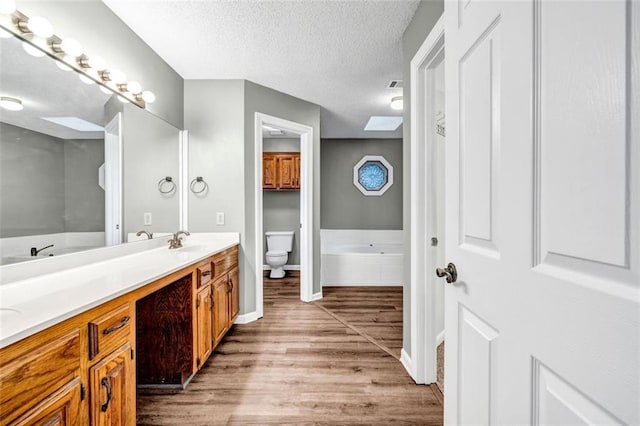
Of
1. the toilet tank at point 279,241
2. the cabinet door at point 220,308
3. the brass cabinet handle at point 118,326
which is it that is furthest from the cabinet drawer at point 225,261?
the toilet tank at point 279,241

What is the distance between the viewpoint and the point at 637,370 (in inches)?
16.0

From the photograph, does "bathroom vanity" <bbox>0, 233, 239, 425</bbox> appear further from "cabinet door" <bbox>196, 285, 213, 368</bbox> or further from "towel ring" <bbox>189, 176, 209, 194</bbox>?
"towel ring" <bbox>189, 176, 209, 194</bbox>

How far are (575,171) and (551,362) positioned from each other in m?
0.36

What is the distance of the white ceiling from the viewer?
184 centimetres

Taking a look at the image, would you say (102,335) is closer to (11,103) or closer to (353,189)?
(11,103)

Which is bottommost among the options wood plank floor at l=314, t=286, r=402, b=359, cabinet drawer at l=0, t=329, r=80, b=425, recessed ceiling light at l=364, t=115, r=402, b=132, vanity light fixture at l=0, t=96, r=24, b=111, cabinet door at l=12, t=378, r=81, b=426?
wood plank floor at l=314, t=286, r=402, b=359

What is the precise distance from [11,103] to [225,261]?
1.56m

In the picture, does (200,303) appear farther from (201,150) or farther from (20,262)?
(201,150)

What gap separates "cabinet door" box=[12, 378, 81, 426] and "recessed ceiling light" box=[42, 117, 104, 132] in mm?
1283

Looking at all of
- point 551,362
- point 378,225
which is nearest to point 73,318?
point 551,362

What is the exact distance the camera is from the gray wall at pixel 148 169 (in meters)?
2.12

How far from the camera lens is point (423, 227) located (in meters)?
1.84

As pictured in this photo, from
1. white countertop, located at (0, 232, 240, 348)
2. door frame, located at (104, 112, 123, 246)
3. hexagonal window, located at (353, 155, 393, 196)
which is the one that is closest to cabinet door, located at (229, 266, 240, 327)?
white countertop, located at (0, 232, 240, 348)

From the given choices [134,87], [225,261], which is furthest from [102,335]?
[134,87]
